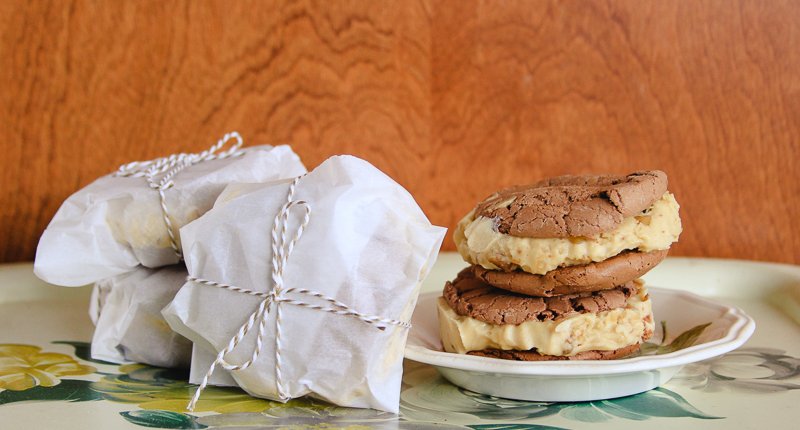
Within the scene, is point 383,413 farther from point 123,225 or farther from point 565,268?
point 123,225

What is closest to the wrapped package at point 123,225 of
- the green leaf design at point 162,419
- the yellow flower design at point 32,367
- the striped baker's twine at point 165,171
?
the striped baker's twine at point 165,171

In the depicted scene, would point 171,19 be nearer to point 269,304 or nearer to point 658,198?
point 269,304

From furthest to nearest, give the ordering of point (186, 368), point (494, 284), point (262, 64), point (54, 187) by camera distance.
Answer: point (262, 64), point (54, 187), point (186, 368), point (494, 284)

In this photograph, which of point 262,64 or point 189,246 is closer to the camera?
point 189,246

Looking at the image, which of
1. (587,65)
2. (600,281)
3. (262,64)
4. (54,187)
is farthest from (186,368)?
(587,65)

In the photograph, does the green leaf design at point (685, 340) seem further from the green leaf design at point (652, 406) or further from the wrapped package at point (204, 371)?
the wrapped package at point (204, 371)

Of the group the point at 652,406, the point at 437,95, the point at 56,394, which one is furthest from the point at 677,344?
the point at 437,95

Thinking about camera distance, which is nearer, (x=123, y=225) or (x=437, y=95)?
(x=123, y=225)
